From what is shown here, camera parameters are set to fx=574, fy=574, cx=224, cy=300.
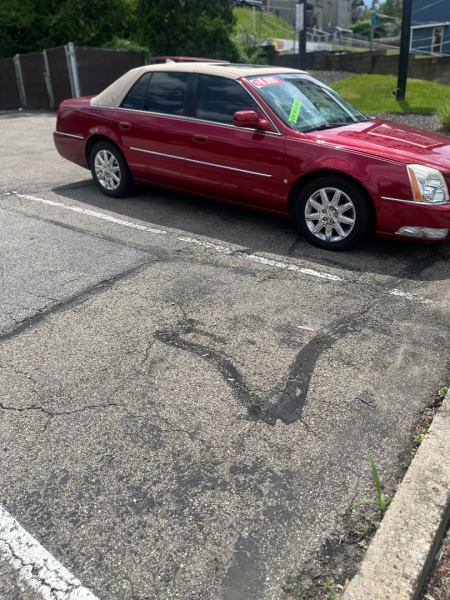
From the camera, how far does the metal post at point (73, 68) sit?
18.3 m

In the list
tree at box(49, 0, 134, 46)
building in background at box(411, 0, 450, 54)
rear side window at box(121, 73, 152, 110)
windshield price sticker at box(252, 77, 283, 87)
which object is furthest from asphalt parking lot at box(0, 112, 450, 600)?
building in background at box(411, 0, 450, 54)

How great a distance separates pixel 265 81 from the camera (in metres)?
6.28

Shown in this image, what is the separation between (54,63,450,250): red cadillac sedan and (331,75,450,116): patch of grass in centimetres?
803

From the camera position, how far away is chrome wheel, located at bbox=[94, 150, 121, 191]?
7422 mm

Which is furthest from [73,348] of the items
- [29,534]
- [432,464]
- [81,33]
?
[81,33]

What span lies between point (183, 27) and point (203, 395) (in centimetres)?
2051

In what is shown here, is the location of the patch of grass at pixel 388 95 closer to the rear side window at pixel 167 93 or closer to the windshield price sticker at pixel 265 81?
the windshield price sticker at pixel 265 81

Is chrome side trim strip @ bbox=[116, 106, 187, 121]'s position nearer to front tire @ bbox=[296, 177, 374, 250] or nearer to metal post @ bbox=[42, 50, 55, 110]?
front tire @ bbox=[296, 177, 374, 250]

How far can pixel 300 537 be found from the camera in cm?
243

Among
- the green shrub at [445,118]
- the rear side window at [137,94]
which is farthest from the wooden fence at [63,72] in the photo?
the rear side window at [137,94]

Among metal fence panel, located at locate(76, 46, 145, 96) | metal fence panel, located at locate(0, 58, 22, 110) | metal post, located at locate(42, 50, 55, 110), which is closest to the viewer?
metal fence panel, located at locate(76, 46, 145, 96)

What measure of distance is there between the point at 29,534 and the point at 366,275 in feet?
11.8

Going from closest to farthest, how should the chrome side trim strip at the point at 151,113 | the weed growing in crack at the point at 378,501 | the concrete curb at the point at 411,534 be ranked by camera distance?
the concrete curb at the point at 411,534
the weed growing in crack at the point at 378,501
the chrome side trim strip at the point at 151,113

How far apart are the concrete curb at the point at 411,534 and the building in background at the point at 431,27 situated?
38.1 metres
